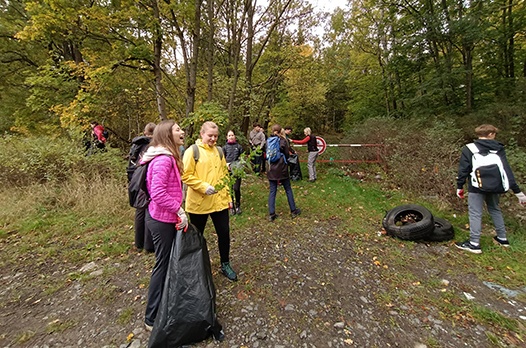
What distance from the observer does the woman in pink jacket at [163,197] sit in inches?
82.9

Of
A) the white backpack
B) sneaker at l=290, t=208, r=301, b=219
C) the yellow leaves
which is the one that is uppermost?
the white backpack

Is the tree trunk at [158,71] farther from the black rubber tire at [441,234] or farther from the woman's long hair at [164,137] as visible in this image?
the black rubber tire at [441,234]

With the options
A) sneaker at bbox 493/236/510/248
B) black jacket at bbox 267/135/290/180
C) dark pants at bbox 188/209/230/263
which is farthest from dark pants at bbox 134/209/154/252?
sneaker at bbox 493/236/510/248

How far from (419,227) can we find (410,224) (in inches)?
6.7

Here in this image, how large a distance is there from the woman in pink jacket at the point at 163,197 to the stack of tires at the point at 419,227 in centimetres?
386

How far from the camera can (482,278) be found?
314 cm

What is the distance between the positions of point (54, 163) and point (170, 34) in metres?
5.71

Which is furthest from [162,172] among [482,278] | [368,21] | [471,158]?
[368,21]

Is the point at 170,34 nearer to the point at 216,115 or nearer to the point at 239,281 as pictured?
the point at 216,115

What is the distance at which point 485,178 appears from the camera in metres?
3.59

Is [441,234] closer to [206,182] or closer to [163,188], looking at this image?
[206,182]

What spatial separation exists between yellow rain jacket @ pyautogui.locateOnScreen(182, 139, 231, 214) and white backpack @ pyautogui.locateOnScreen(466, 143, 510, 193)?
3.95m

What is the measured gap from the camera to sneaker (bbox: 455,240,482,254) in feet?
12.2

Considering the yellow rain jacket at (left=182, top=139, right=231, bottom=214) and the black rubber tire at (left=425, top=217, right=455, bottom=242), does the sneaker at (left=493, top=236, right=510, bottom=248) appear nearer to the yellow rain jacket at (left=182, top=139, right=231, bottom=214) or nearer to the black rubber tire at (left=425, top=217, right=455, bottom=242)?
the black rubber tire at (left=425, top=217, right=455, bottom=242)
